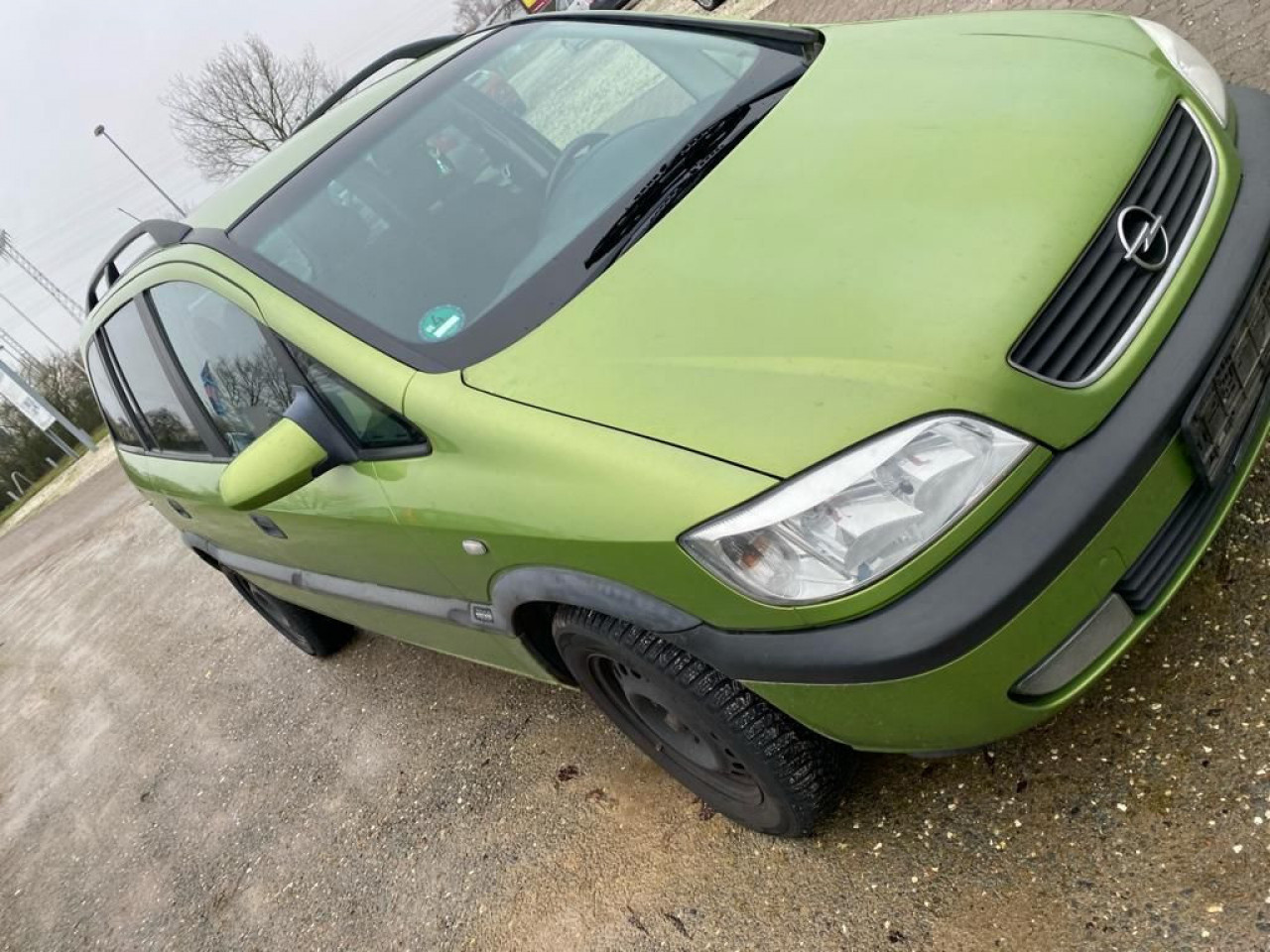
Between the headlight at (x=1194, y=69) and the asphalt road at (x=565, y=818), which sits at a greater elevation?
the headlight at (x=1194, y=69)

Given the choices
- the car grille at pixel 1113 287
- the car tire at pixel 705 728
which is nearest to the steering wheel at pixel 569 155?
the car tire at pixel 705 728

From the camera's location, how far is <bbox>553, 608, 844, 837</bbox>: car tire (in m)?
1.73

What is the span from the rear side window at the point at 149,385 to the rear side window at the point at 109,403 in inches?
6.7

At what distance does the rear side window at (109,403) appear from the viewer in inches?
134

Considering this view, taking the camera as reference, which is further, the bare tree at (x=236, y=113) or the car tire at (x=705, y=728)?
the bare tree at (x=236, y=113)

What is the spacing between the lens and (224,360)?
255 centimetres

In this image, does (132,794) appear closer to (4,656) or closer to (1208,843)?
(4,656)

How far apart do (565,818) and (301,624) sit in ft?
5.66

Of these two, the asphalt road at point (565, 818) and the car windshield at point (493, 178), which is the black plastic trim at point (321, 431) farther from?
the asphalt road at point (565, 818)

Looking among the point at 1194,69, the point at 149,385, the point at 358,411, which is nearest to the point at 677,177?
the point at 358,411

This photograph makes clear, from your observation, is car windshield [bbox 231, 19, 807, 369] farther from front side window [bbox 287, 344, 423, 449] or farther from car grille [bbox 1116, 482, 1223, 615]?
car grille [bbox 1116, 482, 1223, 615]

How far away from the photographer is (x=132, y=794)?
384 centimetres

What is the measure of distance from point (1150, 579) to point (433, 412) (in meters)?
1.42

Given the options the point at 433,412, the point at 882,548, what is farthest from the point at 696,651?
the point at 433,412
